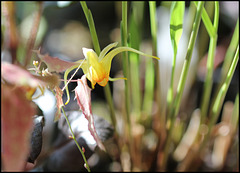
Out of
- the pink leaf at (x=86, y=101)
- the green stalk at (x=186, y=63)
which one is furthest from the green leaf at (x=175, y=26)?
the pink leaf at (x=86, y=101)

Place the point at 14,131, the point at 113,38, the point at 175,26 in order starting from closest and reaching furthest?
the point at 14,131
the point at 175,26
the point at 113,38

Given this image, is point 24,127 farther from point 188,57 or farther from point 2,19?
point 188,57

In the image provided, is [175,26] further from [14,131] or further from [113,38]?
[113,38]

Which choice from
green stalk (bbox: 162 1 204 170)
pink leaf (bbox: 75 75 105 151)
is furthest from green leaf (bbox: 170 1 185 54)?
pink leaf (bbox: 75 75 105 151)

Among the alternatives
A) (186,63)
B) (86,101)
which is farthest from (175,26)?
(86,101)

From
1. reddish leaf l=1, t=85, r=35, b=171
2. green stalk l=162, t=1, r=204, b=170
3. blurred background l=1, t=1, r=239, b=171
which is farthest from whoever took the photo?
blurred background l=1, t=1, r=239, b=171

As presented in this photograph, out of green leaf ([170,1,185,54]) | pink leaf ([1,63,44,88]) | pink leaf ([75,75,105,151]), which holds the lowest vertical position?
pink leaf ([75,75,105,151])

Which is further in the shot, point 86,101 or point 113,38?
point 113,38

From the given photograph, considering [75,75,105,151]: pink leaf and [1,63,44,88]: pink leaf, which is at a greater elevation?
[1,63,44,88]: pink leaf

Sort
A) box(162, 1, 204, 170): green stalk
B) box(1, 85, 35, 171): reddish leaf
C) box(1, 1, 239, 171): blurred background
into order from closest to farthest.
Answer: box(1, 85, 35, 171): reddish leaf < box(162, 1, 204, 170): green stalk < box(1, 1, 239, 171): blurred background

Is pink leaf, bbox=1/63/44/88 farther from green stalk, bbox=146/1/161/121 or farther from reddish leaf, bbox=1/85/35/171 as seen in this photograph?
green stalk, bbox=146/1/161/121

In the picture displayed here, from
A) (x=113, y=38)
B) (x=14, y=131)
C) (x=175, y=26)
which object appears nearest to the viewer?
(x=14, y=131)
